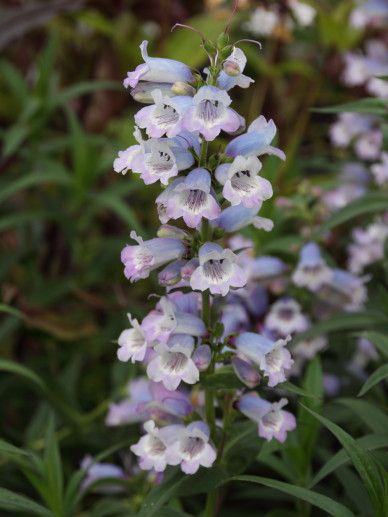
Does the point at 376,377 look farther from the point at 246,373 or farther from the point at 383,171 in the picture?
the point at 383,171

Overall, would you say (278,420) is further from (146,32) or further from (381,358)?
(146,32)

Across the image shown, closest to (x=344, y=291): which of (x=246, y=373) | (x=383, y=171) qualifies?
(x=383, y=171)

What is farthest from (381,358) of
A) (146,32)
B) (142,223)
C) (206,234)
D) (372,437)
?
(146,32)

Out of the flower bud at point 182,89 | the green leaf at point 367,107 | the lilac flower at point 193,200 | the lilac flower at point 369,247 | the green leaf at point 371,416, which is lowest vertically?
the green leaf at point 371,416

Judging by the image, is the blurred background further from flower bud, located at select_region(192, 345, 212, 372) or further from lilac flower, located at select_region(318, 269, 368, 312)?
flower bud, located at select_region(192, 345, 212, 372)

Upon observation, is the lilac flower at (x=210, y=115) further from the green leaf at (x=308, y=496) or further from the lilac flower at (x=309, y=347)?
the lilac flower at (x=309, y=347)

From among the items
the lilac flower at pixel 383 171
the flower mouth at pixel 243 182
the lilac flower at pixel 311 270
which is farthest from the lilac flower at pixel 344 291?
the flower mouth at pixel 243 182
